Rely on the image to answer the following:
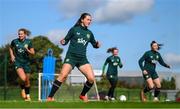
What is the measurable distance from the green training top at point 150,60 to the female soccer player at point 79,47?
4638 millimetres

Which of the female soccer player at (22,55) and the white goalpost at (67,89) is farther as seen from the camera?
the white goalpost at (67,89)

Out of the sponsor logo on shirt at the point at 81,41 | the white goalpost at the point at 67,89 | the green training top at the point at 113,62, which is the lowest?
the white goalpost at the point at 67,89

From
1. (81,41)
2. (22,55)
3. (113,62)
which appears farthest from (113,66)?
(81,41)

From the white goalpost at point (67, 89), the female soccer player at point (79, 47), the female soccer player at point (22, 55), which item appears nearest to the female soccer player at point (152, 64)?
the white goalpost at point (67, 89)

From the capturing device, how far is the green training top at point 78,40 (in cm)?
1174

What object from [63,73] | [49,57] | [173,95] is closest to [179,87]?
[173,95]

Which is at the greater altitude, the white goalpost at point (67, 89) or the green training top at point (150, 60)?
the green training top at point (150, 60)

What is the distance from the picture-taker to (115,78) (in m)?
18.1

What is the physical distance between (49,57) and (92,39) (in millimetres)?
6720

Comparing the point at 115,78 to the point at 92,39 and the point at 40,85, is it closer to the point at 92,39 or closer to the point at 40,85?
the point at 40,85

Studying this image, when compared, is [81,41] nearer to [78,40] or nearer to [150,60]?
[78,40]

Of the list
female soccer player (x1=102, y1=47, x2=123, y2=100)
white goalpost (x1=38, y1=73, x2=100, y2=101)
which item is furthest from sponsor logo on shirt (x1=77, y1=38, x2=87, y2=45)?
white goalpost (x1=38, y1=73, x2=100, y2=101)

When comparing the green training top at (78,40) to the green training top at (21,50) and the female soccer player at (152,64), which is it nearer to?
the green training top at (21,50)

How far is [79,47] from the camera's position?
1180cm
